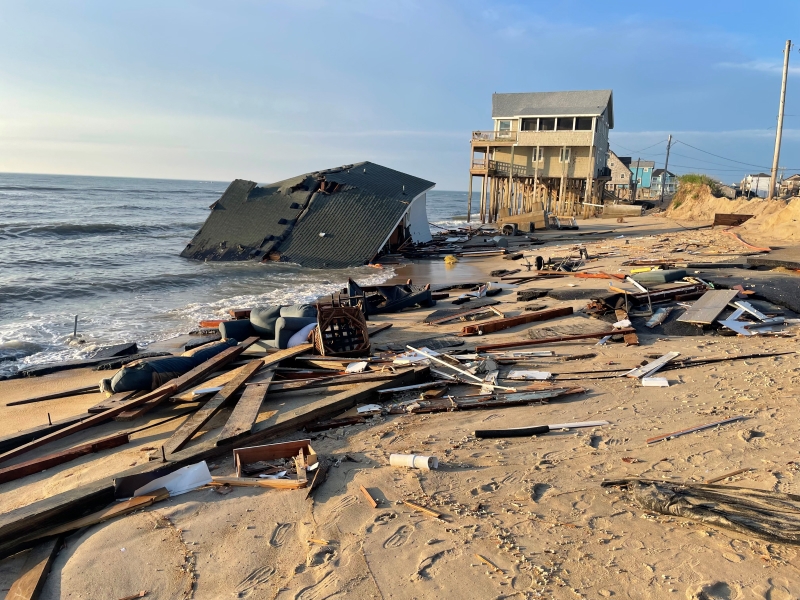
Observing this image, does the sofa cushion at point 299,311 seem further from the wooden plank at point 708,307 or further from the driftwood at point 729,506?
the driftwood at point 729,506

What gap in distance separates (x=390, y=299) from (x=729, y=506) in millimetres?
9402

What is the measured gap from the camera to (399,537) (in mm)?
3973

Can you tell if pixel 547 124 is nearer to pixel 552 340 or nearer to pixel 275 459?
pixel 552 340

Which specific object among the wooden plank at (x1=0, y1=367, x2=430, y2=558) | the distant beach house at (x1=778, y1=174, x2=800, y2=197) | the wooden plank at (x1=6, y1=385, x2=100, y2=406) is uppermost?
the distant beach house at (x1=778, y1=174, x2=800, y2=197)

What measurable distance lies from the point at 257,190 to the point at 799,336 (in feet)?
68.3

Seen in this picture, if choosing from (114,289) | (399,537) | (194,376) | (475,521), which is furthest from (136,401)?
(114,289)

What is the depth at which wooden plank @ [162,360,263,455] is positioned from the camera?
18.0 feet

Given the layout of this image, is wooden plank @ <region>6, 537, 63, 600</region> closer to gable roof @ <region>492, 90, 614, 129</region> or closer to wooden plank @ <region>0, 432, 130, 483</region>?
wooden plank @ <region>0, 432, 130, 483</region>

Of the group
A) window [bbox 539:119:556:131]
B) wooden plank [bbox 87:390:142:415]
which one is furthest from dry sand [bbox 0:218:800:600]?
window [bbox 539:119:556:131]

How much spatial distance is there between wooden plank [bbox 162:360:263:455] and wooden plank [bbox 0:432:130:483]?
65cm

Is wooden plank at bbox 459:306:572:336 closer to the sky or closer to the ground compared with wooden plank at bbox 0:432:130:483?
closer to the sky

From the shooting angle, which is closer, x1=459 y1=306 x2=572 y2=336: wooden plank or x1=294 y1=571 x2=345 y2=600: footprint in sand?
x1=294 y1=571 x2=345 y2=600: footprint in sand

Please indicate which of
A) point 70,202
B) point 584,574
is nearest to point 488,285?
point 584,574

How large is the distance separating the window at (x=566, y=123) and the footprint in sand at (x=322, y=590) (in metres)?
40.7
